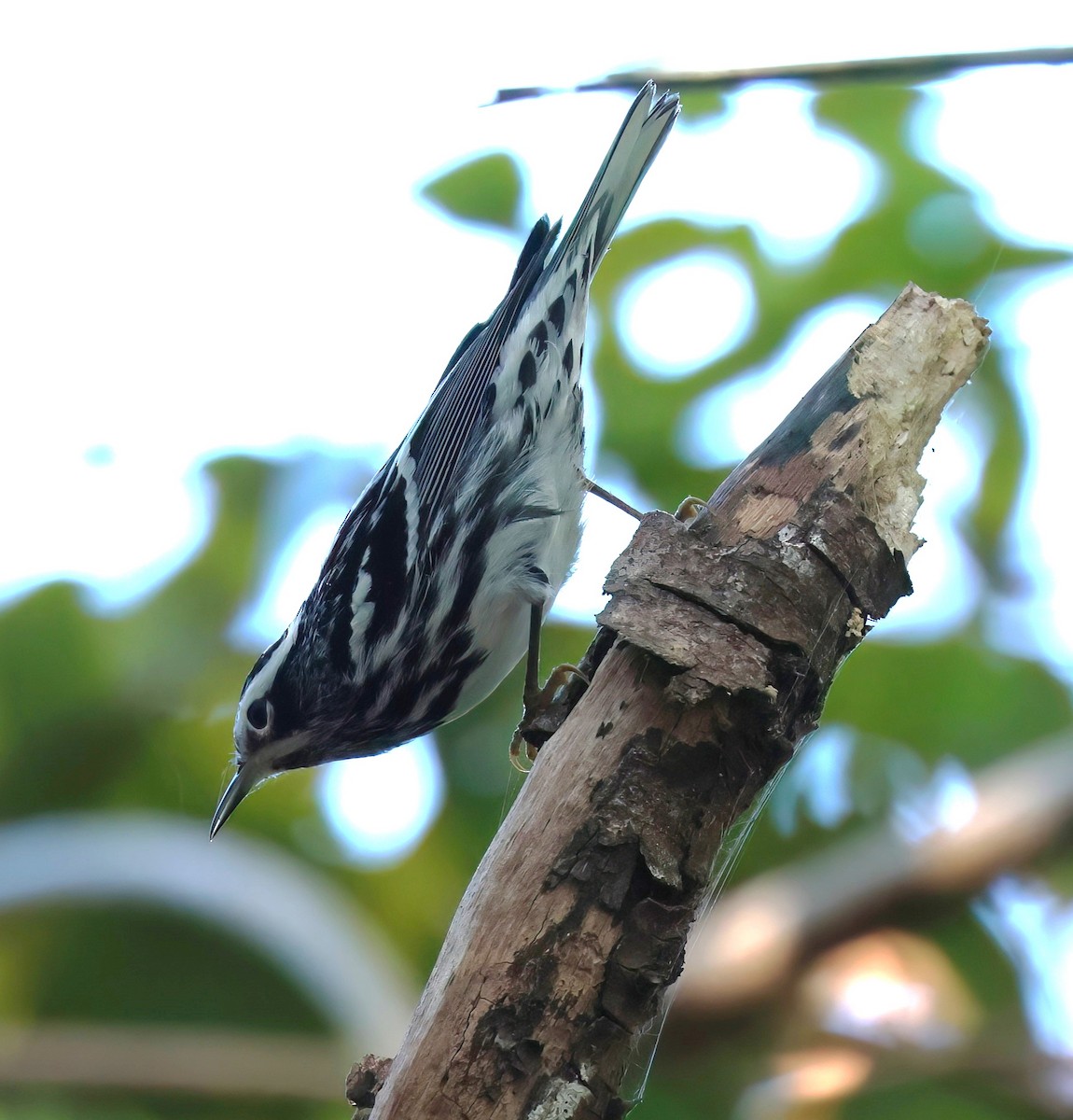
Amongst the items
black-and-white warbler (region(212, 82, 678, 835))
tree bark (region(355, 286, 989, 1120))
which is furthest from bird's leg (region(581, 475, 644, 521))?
tree bark (region(355, 286, 989, 1120))

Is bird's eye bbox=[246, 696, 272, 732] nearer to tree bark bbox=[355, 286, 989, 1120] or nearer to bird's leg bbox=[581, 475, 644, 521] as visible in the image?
bird's leg bbox=[581, 475, 644, 521]

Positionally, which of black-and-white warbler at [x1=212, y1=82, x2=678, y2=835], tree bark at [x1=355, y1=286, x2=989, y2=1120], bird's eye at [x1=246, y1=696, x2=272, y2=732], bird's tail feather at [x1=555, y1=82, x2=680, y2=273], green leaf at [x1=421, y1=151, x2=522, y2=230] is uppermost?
green leaf at [x1=421, y1=151, x2=522, y2=230]

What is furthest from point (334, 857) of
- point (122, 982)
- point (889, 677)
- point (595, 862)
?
point (595, 862)

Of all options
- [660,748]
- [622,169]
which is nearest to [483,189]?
[622,169]

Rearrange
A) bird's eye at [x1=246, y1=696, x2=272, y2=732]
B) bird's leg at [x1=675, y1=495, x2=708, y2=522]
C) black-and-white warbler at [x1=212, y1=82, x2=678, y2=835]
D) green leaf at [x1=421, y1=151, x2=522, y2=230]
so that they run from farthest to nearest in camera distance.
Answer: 1. green leaf at [x1=421, y1=151, x2=522, y2=230]
2. bird's eye at [x1=246, y1=696, x2=272, y2=732]
3. black-and-white warbler at [x1=212, y1=82, x2=678, y2=835]
4. bird's leg at [x1=675, y1=495, x2=708, y2=522]

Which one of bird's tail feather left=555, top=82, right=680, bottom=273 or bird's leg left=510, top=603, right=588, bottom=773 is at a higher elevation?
bird's tail feather left=555, top=82, right=680, bottom=273

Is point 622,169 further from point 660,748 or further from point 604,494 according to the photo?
point 660,748

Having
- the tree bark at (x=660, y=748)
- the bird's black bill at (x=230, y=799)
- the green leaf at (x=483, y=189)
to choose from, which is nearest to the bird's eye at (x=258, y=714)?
the bird's black bill at (x=230, y=799)

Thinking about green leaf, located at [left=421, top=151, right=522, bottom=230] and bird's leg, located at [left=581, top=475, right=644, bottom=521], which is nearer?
bird's leg, located at [left=581, top=475, right=644, bottom=521]
